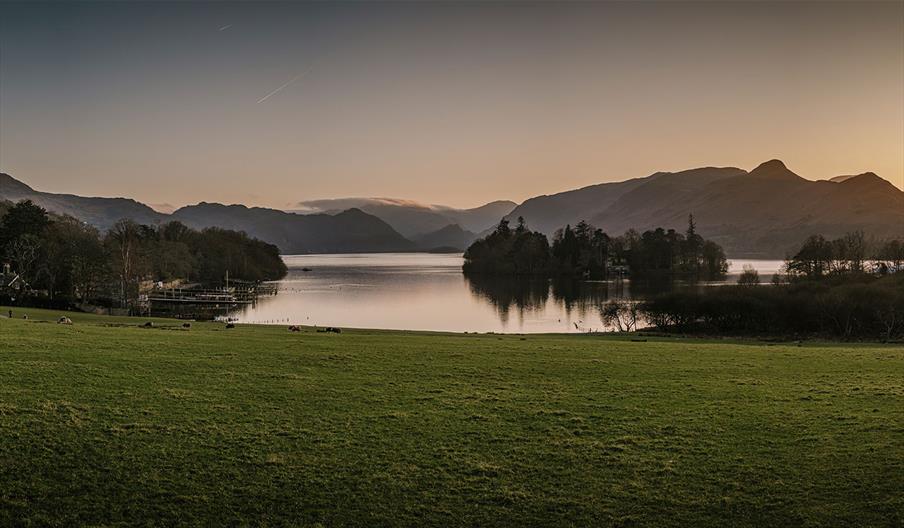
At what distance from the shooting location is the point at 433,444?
1231 centimetres

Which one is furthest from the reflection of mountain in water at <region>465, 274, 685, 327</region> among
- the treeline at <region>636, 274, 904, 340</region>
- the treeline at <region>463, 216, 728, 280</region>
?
the treeline at <region>463, 216, 728, 280</region>

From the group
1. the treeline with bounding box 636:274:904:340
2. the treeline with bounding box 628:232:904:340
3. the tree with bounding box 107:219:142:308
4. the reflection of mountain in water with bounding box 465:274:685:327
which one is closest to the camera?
the treeline with bounding box 636:274:904:340

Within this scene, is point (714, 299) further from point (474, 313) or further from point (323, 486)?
point (323, 486)

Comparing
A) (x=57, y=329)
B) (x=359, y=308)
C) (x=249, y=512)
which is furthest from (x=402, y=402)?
(x=359, y=308)

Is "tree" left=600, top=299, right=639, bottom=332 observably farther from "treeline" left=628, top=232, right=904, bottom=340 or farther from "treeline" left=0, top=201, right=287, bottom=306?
"treeline" left=0, top=201, right=287, bottom=306

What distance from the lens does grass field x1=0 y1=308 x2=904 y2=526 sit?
978cm

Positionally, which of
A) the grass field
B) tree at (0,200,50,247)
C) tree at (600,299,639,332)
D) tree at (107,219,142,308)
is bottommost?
tree at (600,299,639,332)

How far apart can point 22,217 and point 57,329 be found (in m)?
78.1

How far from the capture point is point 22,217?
8919 cm

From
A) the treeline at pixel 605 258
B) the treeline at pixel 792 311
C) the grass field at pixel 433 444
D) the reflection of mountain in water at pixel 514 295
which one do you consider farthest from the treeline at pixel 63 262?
the treeline at pixel 605 258

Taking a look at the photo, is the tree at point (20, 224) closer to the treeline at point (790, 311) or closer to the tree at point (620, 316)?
the tree at point (620, 316)

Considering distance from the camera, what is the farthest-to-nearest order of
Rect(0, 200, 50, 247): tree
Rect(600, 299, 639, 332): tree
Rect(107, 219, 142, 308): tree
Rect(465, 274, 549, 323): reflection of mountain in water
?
Rect(465, 274, 549, 323): reflection of mountain in water
Rect(0, 200, 50, 247): tree
Rect(107, 219, 142, 308): tree
Rect(600, 299, 639, 332): tree

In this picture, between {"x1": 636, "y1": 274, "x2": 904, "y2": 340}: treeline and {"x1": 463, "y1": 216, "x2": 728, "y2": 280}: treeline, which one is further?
{"x1": 463, "y1": 216, "x2": 728, "y2": 280}: treeline

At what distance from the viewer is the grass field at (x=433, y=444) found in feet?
32.1
